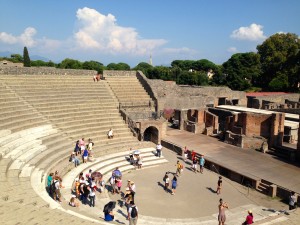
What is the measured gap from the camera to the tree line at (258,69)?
4934cm

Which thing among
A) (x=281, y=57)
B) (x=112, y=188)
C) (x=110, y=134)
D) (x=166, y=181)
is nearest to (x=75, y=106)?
(x=110, y=134)

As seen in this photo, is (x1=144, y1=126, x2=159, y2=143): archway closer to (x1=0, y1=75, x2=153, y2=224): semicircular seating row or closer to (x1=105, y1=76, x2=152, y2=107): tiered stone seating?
(x1=0, y1=75, x2=153, y2=224): semicircular seating row

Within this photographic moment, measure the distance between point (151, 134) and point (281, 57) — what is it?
39.8m

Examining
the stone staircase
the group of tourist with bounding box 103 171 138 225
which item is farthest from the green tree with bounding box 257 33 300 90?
the group of tourist with bounding box 103 171 138 225

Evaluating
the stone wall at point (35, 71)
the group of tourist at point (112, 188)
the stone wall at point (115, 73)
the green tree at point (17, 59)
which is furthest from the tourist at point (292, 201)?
the green tree at point (17, 59)

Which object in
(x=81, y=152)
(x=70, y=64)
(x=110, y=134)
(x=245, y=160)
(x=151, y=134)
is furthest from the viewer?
(x=70, y=64)

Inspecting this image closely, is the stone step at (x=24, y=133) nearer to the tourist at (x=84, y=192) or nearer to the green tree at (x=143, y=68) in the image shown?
the tourist at (x=84, y=192)

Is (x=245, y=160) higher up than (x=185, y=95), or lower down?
lower down

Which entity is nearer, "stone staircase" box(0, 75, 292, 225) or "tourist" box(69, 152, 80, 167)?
"stone staircase" box(0, 75, 292, 225)

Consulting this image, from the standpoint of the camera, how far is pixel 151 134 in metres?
23.3

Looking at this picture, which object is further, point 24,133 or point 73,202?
point 24,133

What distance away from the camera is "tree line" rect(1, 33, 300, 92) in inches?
1943

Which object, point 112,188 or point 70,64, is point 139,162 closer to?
point 112,188

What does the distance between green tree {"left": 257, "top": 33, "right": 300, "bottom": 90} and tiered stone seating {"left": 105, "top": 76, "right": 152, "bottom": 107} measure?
29.9 metres
